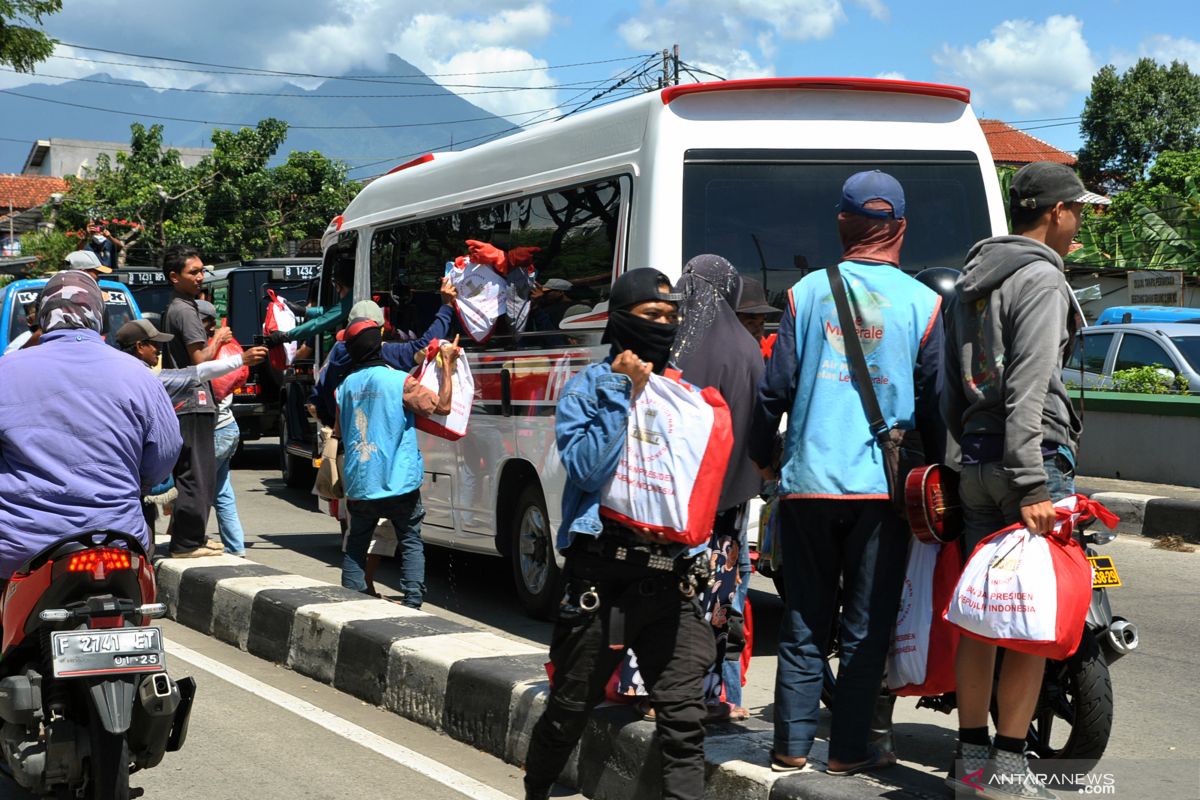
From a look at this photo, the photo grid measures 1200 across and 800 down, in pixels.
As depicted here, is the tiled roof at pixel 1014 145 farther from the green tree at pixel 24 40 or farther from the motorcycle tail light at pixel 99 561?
the motorcycle tail light at pixel 99 561

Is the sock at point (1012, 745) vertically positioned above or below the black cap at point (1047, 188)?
below

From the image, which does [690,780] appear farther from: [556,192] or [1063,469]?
[556,192]

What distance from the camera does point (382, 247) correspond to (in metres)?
10.9

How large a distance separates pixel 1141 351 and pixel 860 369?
12.3 m

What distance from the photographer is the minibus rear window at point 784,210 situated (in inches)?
283

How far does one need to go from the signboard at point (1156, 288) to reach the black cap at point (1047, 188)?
2035 centimetres

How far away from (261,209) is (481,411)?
28335mm

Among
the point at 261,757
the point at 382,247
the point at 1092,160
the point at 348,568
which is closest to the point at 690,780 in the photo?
the point at 261,757

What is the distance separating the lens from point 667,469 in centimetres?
396

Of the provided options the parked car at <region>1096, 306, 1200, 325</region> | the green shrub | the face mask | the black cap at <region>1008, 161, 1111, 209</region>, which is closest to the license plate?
the black cap at <region>1008, 161, 1111, 209</region>

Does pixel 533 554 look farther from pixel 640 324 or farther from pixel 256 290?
pixel 256 290

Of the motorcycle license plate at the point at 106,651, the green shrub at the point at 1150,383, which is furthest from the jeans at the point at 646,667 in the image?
the green shrub at the point at 1150,383

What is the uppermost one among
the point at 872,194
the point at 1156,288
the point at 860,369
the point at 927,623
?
the point at 1156,288

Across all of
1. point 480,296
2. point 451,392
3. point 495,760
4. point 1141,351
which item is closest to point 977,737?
point 495,760
